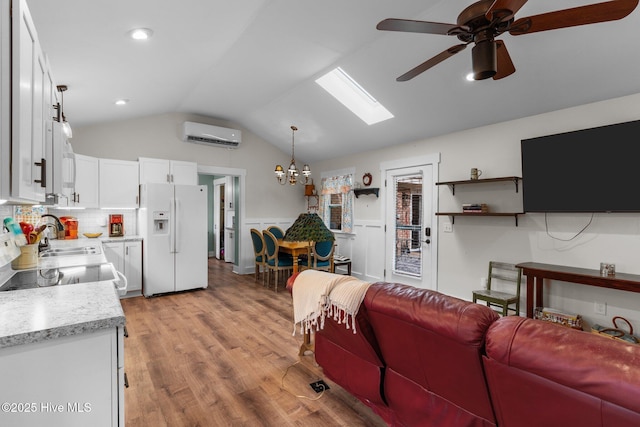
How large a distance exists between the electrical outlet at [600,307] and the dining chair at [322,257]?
323 cm

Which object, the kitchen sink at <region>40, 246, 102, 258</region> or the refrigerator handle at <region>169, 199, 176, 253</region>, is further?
the refrigerator handle at <region>169, 199, 176, 253</region>

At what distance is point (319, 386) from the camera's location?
2.44 metres

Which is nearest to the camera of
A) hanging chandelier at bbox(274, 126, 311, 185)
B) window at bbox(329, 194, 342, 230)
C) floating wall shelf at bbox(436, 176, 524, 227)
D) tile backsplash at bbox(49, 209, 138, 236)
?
floating wall shelf at bbox(436, 176, 524, 227)

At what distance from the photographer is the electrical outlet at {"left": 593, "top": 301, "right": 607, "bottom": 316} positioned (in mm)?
3150

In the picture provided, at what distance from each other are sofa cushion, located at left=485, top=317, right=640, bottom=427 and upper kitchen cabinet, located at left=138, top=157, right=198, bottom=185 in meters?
5.24

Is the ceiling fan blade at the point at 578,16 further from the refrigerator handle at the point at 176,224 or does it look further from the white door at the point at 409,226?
the refrigerator handle at the point at 176,224

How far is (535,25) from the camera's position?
1.78 meters

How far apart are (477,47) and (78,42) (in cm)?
285

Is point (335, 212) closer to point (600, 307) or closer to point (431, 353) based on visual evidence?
point (600, 307)

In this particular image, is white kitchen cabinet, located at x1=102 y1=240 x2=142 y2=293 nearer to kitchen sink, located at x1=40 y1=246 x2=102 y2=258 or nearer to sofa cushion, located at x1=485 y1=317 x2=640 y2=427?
kitchen sink, located at x1=40 y1=246 x2=102 y2=258

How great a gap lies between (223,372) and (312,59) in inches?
131

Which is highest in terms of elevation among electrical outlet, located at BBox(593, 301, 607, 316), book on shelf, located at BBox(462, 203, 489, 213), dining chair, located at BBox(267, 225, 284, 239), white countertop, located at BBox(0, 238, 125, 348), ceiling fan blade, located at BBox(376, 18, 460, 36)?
ceiling fan blade, located at BBox(376, 18, 460, 36)

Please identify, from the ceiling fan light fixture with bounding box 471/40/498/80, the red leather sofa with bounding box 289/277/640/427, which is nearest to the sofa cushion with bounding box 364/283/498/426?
the red leather sofa with bounding box 289/277/640/427

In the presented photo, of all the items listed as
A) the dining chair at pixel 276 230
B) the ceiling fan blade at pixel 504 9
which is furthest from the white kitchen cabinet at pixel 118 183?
the ceiling fan blade at pixel 504 9
